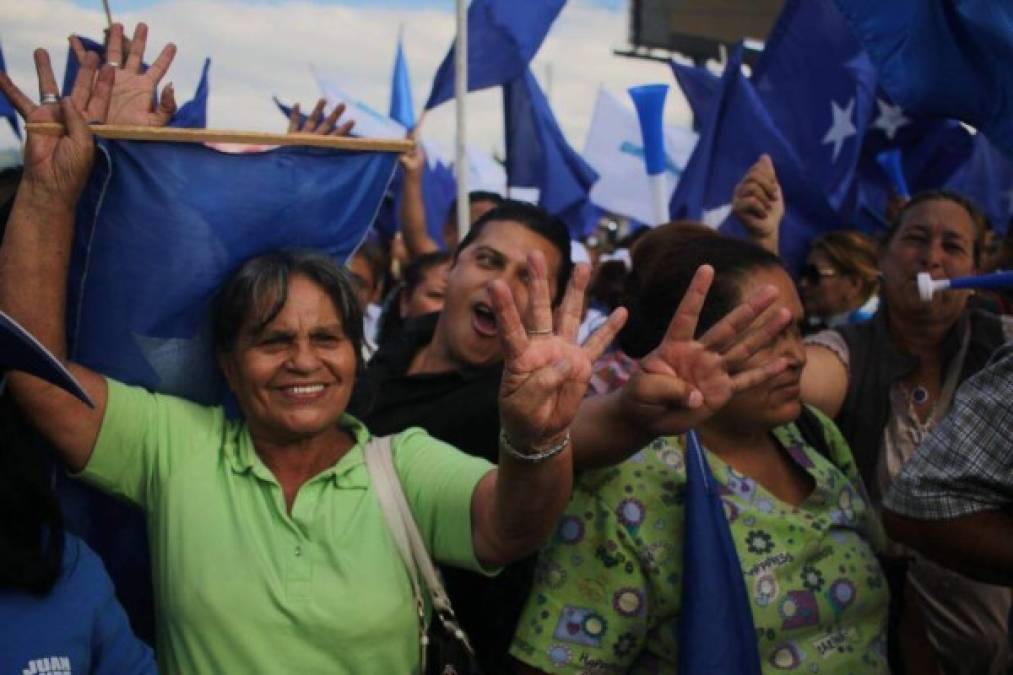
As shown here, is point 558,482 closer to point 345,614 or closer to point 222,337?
point 345,614

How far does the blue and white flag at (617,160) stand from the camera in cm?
711

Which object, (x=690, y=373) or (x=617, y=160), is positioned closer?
(x=690, y=373)

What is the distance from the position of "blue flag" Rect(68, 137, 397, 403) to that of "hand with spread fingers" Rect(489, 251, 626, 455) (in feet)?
2.60

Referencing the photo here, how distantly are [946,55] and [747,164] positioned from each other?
10.0 ft

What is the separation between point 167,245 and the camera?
2256mm

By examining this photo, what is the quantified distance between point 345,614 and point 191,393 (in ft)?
2.12

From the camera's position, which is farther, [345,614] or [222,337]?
[222,337]

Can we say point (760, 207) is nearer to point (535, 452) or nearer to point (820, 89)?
point (535, 452)

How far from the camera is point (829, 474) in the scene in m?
2.33

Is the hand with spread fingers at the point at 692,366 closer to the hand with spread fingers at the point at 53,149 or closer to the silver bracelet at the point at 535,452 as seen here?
the silver bracelet at the point at 535,452

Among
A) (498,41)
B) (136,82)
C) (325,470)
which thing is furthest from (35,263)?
(498,41)

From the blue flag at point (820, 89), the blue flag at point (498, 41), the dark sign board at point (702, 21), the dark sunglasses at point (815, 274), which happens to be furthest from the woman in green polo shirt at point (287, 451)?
the dark sign board at point (702, 21)

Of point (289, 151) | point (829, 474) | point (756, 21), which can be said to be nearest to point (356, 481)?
point (289, 151)

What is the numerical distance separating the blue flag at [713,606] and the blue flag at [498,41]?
12.4 feet
